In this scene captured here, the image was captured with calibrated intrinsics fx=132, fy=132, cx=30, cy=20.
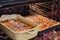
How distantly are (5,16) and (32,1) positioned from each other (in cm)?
29

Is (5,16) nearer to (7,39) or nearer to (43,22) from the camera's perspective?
(7,39)

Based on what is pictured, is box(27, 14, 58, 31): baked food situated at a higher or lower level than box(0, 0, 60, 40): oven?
lower

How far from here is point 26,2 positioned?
3.97 ft

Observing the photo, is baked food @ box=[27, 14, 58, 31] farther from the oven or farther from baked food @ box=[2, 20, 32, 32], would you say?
baked food @ box=[2, 20, 32, 32]

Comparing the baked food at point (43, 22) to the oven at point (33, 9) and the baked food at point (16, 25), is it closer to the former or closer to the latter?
the oven at point (33, 9)

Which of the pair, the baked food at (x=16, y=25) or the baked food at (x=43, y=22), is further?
the baked food at (x=43, y=22)

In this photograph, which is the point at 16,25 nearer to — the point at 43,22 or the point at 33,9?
the point at 43,22

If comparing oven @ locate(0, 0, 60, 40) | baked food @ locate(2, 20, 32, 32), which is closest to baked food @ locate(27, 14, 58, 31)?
oven @ locate(0, 0, 60, 40)

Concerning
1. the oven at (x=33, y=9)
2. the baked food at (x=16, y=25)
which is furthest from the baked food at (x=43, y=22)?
the baked food at (x=16, y=25)

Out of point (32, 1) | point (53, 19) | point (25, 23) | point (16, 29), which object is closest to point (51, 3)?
point (53, 19)

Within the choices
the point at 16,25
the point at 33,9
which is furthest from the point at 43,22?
the point at 16,25

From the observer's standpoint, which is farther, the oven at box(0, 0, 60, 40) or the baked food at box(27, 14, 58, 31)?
the baked food at box(27, 14, 58, 31)

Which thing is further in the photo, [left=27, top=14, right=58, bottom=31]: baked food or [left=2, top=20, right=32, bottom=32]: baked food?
[left=27, top=14, right=58, bottom=31]: baked food

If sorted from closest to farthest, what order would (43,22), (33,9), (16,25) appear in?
(16,25)
(43,22)
(33,9)
